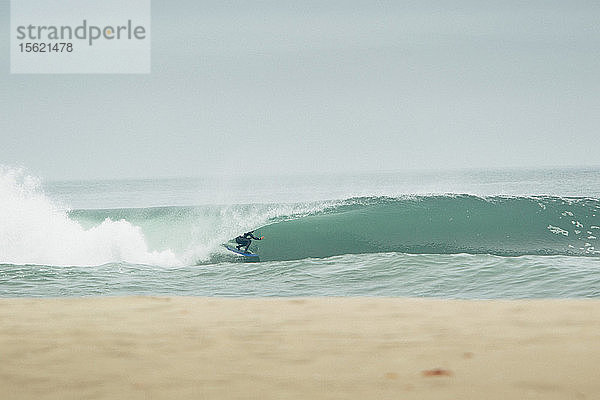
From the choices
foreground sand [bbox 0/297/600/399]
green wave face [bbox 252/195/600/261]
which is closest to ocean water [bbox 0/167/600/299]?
green wave face [bbox 252/195/600/261]

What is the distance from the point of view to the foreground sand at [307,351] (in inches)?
107

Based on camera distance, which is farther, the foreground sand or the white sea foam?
the white sea foam

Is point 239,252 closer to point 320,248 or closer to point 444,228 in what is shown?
point 320,248

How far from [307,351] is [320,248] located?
1150 centimetres

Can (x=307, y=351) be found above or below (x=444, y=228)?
above

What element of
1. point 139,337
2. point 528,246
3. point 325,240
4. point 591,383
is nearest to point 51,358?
point 139,337

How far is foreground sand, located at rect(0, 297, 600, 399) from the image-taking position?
8.93ft

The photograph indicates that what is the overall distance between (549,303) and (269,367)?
2.32 m

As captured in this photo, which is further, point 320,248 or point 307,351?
point 320,248

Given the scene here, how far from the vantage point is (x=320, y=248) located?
14820 mm

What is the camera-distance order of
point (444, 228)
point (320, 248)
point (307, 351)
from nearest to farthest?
1. point (307, 351)
2. point (320, 248)
3. point (444, 228)

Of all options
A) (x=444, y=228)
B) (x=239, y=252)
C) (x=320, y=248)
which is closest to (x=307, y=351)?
(x=239, y=252)

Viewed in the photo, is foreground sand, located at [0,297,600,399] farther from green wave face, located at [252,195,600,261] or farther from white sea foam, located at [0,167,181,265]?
white sea foam, located at [0,167,181,265]

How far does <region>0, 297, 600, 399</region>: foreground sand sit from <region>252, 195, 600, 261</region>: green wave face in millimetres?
9593
